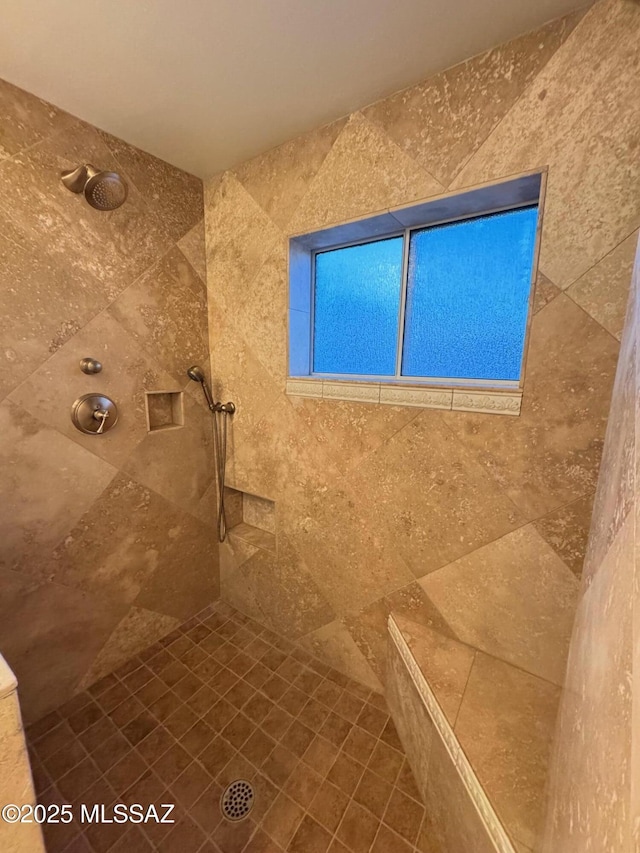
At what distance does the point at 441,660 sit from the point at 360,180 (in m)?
1.95

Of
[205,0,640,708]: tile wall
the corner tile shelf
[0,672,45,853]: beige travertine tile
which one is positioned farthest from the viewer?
[205,0,640,708]: tile wall

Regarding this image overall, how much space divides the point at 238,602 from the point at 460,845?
1491 mm

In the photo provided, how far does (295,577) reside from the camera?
1787 millimetres

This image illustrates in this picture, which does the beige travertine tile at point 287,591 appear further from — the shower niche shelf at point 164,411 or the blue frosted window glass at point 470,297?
the blue frosted window glass at point 470,297

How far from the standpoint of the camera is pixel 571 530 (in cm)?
107

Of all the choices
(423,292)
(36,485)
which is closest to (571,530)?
(423,292)

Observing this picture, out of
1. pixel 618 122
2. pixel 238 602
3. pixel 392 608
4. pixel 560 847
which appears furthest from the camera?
pixel 238 602

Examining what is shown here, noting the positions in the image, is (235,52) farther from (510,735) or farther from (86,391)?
(510,735)

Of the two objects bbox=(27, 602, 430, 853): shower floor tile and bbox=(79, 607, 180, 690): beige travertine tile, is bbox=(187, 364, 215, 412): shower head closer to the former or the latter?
bbox=(79, 607, 180, 690): beige travertine tile

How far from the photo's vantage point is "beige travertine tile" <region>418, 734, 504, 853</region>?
2.92 ft

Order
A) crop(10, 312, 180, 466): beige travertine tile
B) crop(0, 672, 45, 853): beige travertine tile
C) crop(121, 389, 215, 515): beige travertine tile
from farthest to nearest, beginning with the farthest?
1. crop(121, 389, 215, 515): beige travertine tile
2. crop(10, 312, 180, 466): beige travertine tile
3. crop(0, 672, 45, 853): beige travertine tile

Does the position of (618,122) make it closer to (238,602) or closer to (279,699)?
(279,699)

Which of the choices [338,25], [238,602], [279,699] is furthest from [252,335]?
[279,699]

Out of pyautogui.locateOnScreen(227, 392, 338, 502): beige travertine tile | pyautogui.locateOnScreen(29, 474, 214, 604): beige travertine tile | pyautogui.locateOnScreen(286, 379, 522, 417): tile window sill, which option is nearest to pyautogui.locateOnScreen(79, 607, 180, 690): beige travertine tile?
pyautogui.locateOnScreen(29, 474, 214, 604): beige travertine tile
